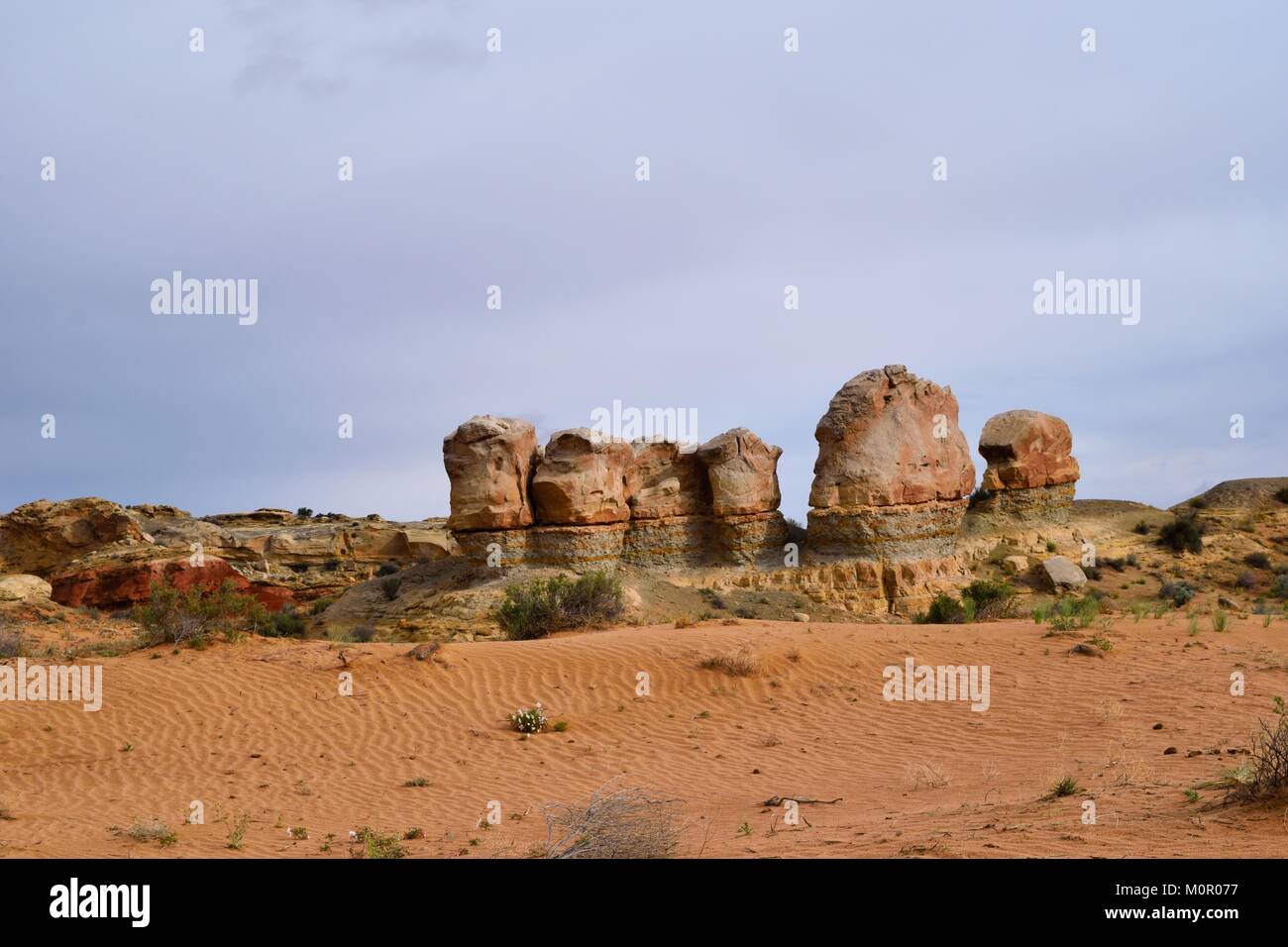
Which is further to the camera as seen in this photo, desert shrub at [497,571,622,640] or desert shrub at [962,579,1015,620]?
desert shrub at [962,579,1015,620]

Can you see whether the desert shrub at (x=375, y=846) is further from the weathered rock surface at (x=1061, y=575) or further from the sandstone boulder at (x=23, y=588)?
the weathered rock surface at (x=1061, y=575)

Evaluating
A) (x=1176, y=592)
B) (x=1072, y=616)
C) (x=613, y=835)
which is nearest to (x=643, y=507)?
(x=1072, y=616)

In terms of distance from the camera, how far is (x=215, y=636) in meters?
16.7

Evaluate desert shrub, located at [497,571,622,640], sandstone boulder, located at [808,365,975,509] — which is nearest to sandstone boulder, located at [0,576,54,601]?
desert shrub, located at [497,571,622,640]

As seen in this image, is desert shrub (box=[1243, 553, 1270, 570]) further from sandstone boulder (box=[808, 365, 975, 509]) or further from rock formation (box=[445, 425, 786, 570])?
rock formation (box=[445, 425, 786, 570])

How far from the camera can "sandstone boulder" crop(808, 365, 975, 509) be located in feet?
98.9

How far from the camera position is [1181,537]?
36812 millimetres

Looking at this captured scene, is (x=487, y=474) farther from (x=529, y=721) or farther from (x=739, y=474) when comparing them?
(x=529, y=721)

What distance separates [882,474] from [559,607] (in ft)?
41.7

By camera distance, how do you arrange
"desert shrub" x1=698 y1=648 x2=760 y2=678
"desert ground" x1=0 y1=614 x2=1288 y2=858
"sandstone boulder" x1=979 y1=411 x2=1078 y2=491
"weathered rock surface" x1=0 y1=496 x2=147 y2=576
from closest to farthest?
1. "desert ground" x1=0 y1=614 x2=1288 y2=858
2. "desert shrub" x1=698 y1=648 x2=760 y2=678
3. "weathered rock surface" x1=0 y1=496 x2=147 y2=576
4. "sandstone boulder" x1=979 y1=411 x2=1078 y2=491

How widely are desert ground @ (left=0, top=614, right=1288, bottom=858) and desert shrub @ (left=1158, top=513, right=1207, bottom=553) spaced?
20447 millimetres

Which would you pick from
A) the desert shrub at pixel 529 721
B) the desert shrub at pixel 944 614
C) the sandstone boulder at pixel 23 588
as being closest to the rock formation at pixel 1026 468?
the desert shrub at pixel 944 614

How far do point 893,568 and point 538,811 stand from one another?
2138cm
